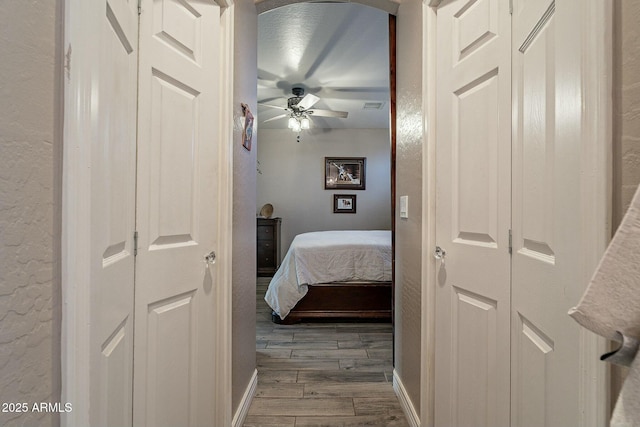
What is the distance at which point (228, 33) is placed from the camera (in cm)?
132

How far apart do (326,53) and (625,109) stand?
9.64ft

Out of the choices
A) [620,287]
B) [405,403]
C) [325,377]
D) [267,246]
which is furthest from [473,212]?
[267,246]

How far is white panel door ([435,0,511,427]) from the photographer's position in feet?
3.17

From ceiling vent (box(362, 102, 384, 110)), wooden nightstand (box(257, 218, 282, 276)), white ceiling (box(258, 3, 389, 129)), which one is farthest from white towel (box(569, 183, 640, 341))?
wooden nightstand (box(257, 218, 282, 276))

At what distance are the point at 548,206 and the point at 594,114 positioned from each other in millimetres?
261

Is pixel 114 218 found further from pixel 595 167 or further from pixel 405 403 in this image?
pixel 405 403

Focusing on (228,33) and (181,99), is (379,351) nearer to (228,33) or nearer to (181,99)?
(181,99)

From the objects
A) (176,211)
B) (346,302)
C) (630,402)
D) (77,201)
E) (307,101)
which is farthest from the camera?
(307,101)

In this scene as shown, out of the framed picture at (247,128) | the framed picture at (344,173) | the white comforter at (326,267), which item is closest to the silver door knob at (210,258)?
the framed picture at (247,128)

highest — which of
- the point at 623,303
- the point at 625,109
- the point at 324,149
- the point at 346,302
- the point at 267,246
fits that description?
the point at 324,149

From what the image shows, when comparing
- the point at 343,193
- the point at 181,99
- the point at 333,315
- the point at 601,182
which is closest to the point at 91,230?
the point at 181,99

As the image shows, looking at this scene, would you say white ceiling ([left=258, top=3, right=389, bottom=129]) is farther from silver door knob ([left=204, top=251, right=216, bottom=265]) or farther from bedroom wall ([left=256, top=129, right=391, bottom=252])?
silver door knob ([left=204, top=251, right=216, bottom=265])

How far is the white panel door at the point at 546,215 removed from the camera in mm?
644

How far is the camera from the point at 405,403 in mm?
1611
